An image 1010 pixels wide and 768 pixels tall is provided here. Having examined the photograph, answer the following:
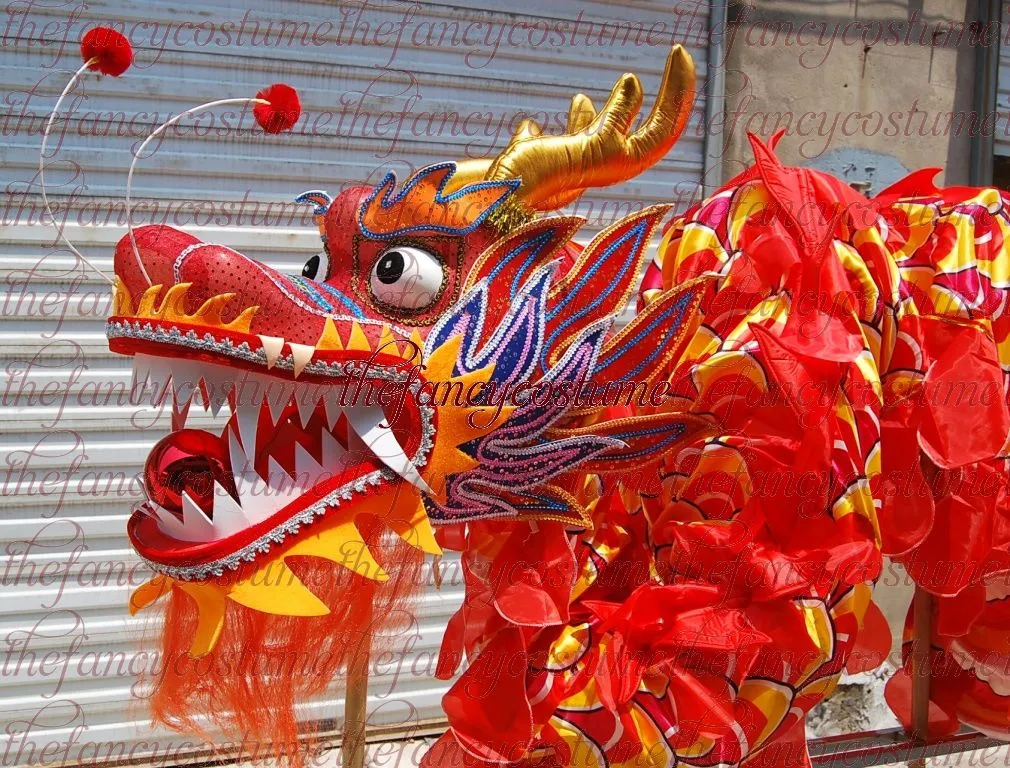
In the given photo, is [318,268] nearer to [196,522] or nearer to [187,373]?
[187,373]

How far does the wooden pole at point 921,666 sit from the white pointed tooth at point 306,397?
157 centimetres

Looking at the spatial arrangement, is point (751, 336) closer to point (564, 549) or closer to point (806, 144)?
point (564, 549)

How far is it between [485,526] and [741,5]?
2732 mm

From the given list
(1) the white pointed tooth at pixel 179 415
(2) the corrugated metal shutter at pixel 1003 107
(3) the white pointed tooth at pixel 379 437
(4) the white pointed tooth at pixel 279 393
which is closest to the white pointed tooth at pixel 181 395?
(1) the white pointed tooth at pixel 179 415

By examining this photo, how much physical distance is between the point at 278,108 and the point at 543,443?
656mm

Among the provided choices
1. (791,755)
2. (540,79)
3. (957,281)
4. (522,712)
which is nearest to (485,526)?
(522,712)

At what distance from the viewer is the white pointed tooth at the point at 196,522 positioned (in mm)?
1384

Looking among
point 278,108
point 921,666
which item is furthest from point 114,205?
point 921,666

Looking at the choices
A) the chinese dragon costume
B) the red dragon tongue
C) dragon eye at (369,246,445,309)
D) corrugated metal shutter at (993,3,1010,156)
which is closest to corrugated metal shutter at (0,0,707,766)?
the chinese dragon costume

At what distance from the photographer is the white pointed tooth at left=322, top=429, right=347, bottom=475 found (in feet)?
4.78

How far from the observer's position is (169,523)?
1.40 metres

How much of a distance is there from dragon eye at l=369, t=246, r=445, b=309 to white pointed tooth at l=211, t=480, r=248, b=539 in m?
0.35

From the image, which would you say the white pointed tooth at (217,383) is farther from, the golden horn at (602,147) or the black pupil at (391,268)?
the golden horn at (602,147)

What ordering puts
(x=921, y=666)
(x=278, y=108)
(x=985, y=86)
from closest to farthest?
1. (x=278, y=108)
2. (x=921, y=666)
3. (x=985, y=86)
